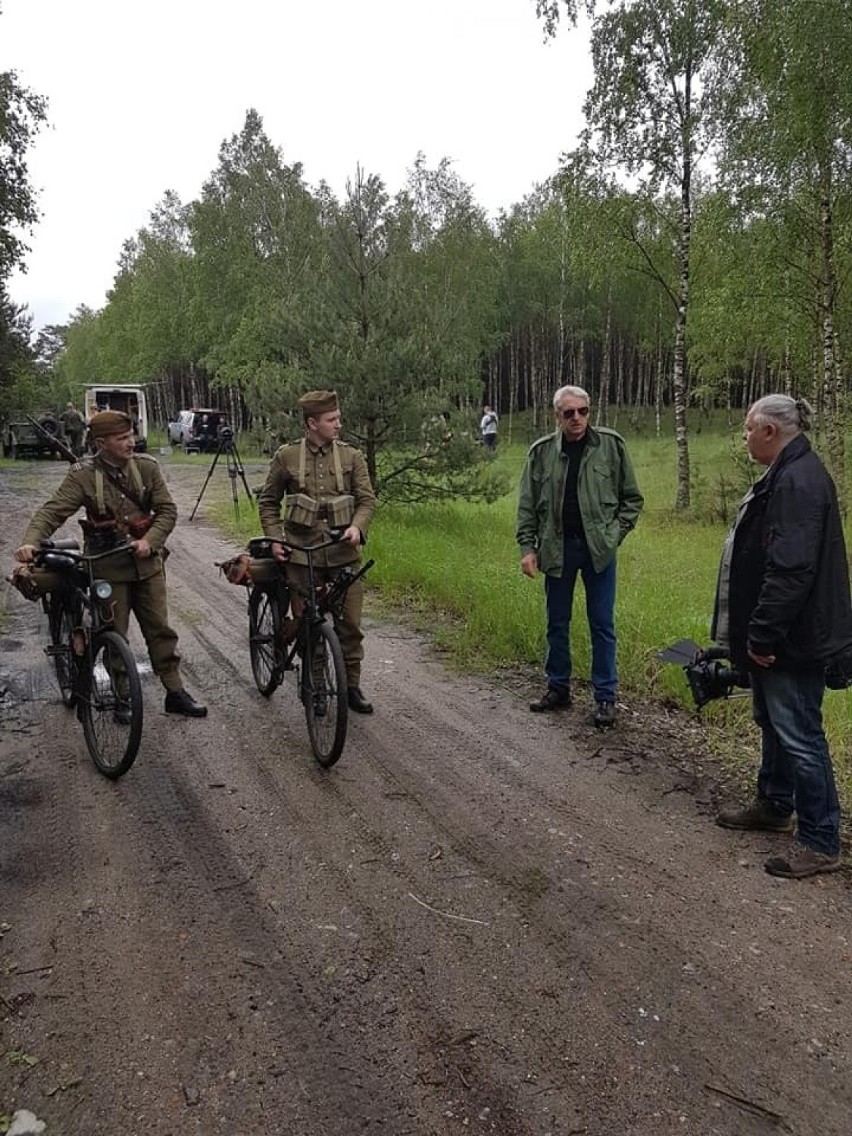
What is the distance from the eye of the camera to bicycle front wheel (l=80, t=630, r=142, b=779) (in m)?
4.11

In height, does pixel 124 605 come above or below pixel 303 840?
above

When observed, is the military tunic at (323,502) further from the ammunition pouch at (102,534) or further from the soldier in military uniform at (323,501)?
the ammunition pouch at (102,534)

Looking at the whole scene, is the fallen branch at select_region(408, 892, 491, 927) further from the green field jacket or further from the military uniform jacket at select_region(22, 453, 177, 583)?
the military uniform jacket at select_region(22, 453, 177, 583)

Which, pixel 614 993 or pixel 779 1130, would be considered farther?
pixel 614 993

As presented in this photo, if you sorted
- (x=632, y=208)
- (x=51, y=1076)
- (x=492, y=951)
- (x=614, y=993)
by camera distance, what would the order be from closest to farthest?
(x=51, y=1076) → (x=614, y=993) → (x=492, y=951) → (x=632, y=208)

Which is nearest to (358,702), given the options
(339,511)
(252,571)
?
(252,571)

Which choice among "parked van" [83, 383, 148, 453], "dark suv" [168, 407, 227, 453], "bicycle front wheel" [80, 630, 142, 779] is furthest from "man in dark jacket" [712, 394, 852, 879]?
"dark suv" [168, 407, 227, 453]

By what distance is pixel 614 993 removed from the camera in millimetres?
2582

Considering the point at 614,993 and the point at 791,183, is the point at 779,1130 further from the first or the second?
the point at 791,183

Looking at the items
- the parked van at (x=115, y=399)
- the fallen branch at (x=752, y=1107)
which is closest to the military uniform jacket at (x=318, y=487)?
the fallen branch at (x=752, y=1107)

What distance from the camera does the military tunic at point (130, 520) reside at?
465 centimetres

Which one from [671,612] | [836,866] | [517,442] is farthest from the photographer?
[517,442]

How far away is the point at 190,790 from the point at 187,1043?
5.84ft

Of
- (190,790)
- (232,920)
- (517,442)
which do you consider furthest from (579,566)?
(517,442)
